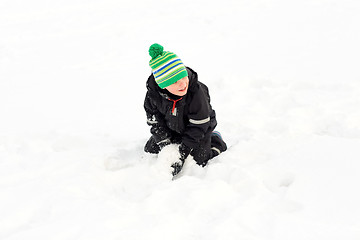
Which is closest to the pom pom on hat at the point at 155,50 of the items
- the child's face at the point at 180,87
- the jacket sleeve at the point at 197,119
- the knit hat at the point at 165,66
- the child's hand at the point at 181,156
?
the knit hat at the point at 165,66

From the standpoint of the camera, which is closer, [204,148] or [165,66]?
[165,66]

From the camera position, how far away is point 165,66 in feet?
7.50

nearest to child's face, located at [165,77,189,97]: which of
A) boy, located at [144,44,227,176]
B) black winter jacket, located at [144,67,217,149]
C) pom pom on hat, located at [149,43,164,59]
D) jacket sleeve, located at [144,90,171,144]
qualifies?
boy, located at [144,44,227,176]

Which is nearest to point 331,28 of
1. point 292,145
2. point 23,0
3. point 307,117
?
point 307,117

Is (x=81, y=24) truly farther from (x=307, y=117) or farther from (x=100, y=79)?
(x=307, y=117)

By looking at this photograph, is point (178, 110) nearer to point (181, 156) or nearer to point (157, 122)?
point (157, 122)

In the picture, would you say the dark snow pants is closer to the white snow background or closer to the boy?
the boy

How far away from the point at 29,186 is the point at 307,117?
294 cm

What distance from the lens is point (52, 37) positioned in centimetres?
651

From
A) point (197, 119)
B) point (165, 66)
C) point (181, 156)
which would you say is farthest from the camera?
point (181, 156)

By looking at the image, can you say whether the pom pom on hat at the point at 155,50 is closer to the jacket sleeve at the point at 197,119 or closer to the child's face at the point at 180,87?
the child's face at the point at 180,87

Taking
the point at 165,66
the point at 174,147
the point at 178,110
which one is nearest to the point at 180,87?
the point at 165,66

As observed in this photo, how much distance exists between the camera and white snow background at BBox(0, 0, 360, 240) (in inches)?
75.7

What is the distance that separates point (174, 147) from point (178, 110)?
0.37 m
